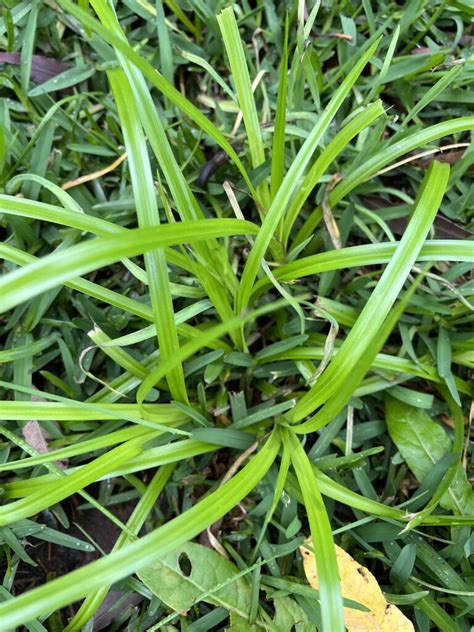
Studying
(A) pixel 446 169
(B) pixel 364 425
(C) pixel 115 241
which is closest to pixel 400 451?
(B) pixel 364 425

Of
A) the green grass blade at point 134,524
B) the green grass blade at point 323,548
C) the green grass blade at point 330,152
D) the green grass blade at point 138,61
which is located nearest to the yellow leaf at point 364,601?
the green grass blade at point 323,548

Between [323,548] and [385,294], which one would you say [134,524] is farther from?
[385,294]

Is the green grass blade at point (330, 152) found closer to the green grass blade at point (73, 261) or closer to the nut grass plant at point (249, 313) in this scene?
the nut grass plant at point (249, 313)

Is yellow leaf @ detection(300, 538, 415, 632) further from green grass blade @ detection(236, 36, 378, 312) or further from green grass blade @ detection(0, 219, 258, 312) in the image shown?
green grass blade @ detection(0, 219, 258, 312)

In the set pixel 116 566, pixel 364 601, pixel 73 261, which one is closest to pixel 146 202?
pixel 73 261

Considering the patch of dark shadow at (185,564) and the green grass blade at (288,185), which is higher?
the green grass blade at (288,185)

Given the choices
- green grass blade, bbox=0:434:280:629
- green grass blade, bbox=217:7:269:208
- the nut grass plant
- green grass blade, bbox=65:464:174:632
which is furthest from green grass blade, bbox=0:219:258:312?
green grass blade, bbox=65:464:174:632

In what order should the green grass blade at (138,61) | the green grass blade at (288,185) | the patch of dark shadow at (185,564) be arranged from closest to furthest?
the green grass blade at (138,61) < the green grass blade at (288,185) < the patch of dark shadow at (185,564)
